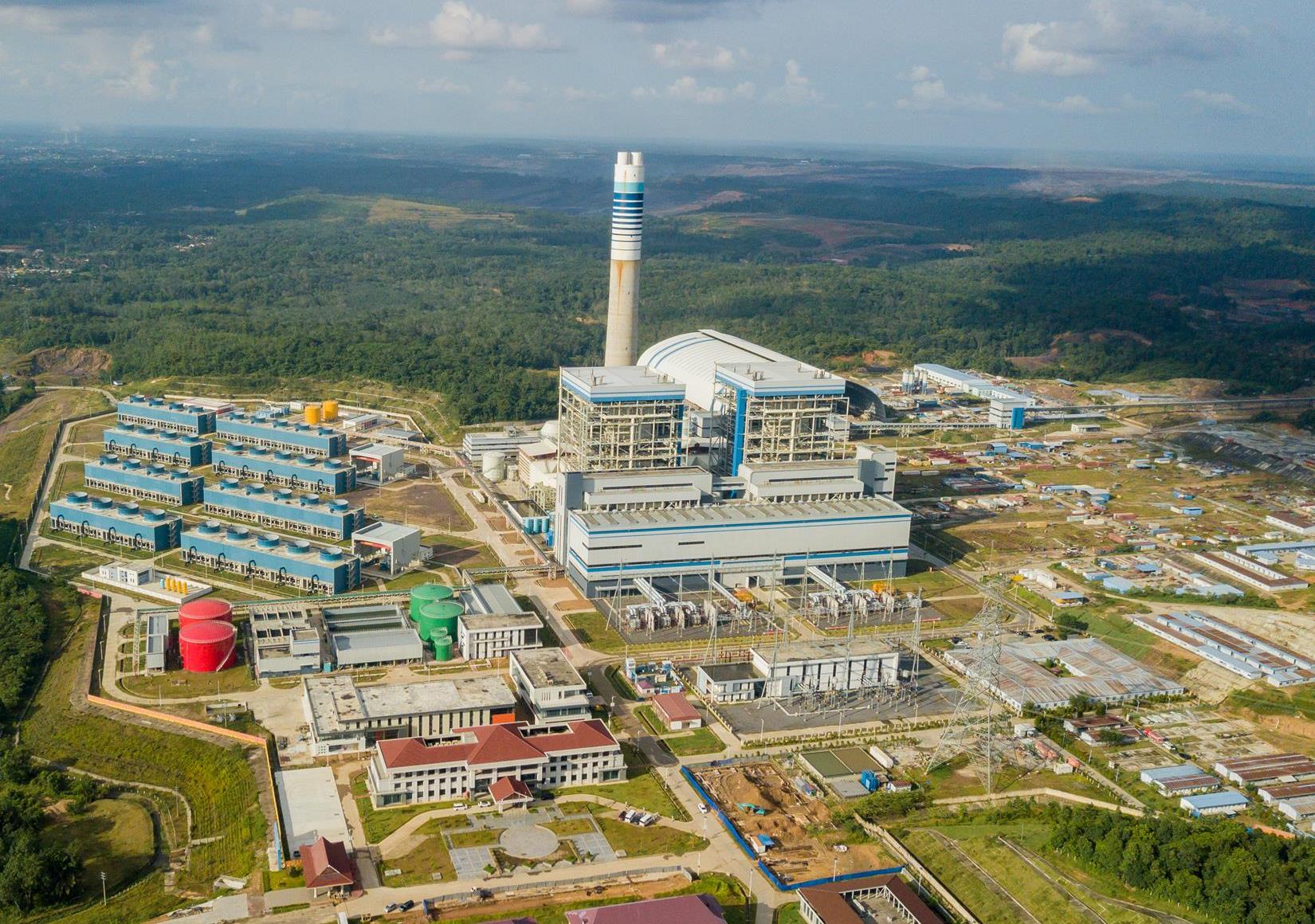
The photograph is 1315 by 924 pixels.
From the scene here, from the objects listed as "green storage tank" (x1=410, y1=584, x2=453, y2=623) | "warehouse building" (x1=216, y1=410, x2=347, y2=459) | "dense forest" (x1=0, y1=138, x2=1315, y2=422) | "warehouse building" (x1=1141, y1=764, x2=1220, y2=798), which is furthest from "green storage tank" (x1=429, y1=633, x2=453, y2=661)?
"dense forest" (x1=0, y1=138, x2=1315, y2=422)

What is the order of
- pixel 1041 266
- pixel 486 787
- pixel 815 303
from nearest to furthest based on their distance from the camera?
1. pixel 486 787
2. pixel 815 303
3. pixel 1041 266

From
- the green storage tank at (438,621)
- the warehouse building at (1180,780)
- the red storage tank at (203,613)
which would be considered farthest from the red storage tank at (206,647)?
the warehouse building at (1180,780)

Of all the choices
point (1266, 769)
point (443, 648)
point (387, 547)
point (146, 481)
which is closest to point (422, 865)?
point (443, 648)

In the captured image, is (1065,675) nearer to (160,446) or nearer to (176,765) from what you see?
(176,765)

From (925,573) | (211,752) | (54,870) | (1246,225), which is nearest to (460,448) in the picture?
(925,573)

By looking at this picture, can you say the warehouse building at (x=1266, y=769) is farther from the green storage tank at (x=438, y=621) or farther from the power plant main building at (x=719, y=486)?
the green storage tank at (x=438, y=621)

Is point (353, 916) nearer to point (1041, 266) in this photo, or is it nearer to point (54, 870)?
point (54, 870)
